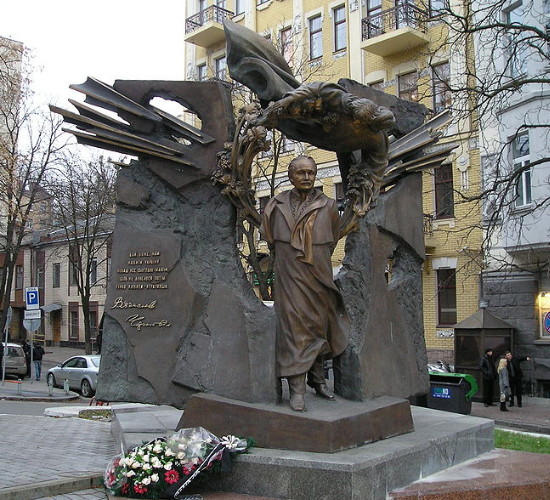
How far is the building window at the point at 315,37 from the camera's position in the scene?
27.6 metres

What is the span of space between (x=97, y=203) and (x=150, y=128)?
78.5ft

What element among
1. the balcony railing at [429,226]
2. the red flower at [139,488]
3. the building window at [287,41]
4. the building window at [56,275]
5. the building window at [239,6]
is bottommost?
the red flower at [139,488]

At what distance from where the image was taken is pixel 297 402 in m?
6.24

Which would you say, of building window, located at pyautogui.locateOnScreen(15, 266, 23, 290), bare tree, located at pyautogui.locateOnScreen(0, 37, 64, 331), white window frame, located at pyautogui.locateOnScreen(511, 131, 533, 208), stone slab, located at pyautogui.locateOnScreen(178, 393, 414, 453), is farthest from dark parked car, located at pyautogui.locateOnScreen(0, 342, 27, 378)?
stone slab, located at pyautogui.locateOnScreen(178, 393, 414, 453)

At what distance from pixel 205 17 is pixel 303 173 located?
25897mm

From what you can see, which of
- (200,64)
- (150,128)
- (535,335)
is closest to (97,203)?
(200,64)

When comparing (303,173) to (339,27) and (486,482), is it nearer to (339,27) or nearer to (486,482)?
(486,482)

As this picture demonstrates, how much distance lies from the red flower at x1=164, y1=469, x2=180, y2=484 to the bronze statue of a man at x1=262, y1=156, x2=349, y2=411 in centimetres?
132

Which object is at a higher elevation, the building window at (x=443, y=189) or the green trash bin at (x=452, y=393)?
the building window at (x=443, y=189)

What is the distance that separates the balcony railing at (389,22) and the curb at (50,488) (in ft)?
66.6

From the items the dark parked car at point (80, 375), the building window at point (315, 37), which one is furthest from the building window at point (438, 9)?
the dark parked car at point (80, 375)

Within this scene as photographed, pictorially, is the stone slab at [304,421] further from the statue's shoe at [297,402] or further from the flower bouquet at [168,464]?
the flower bouquet at [168,464]
